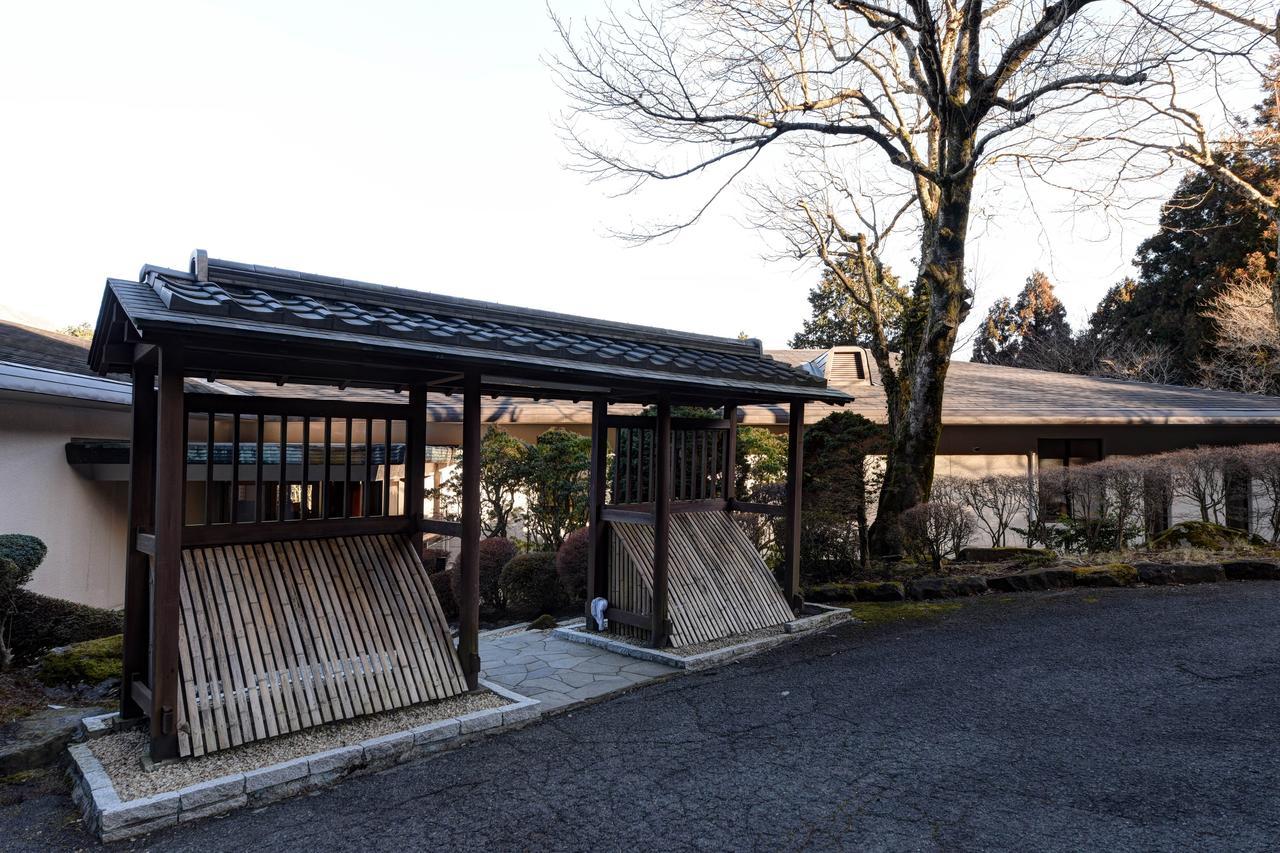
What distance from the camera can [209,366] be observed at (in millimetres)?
4738

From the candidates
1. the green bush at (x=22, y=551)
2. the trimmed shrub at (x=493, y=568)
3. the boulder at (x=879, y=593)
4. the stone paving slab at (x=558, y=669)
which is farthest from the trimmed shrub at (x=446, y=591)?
the boulder at (x=879, y=593)

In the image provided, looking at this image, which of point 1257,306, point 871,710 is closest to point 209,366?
point 871,710

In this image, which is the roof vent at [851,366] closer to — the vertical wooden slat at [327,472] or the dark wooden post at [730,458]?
the dark wooden post at [730,458]

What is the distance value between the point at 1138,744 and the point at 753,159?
950 cm

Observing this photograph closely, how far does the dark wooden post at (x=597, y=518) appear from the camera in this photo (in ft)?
23.6

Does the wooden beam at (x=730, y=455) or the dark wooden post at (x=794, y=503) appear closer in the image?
the dark wooden post at (x=794, y=503)

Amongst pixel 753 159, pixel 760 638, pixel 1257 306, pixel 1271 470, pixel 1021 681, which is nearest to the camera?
pixel 1021 681

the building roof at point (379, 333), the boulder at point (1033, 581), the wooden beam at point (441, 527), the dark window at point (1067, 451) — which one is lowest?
the boulder at point (1033, 581)

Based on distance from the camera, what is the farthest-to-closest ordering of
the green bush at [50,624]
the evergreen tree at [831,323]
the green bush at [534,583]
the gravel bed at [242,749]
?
the evergreen tree at [831,323] → the green bush at [534,583] → the green bush at [50,624] → the gravel bed at [242,749]

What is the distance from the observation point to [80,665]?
5.68 m

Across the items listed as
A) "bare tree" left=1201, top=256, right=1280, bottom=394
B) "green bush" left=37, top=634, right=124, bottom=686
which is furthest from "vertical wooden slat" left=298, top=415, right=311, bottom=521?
"bare tree" left=1201, top=256, right=1280, bottom=394

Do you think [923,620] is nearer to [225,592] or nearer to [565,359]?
[565,359]

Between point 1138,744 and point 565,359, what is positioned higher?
point 565,359

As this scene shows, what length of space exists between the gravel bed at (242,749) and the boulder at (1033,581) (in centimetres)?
663
